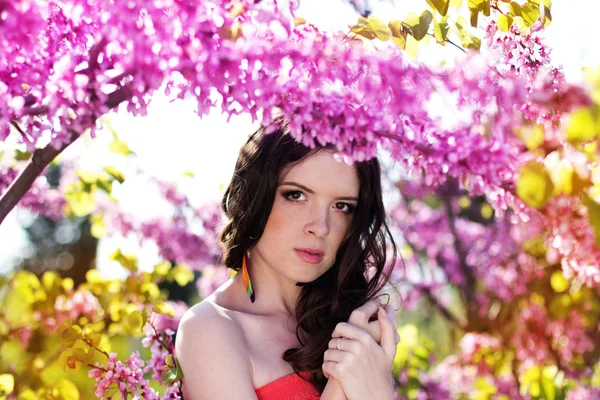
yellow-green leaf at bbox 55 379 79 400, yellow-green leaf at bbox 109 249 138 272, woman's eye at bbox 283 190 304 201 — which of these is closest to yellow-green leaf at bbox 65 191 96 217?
yellow-green leaf at bbox 109 249 138 272

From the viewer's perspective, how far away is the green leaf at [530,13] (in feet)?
5.74

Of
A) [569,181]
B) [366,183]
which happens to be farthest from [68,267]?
[569,181]

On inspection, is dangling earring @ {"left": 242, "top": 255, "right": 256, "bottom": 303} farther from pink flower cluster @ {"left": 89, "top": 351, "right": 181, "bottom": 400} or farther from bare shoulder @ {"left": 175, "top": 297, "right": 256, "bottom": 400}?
pink flower cluster @ {"left": 89, "top": 351, "right": 181, "bottom": 400}

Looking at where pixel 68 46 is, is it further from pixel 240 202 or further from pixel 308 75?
pixel 240 202

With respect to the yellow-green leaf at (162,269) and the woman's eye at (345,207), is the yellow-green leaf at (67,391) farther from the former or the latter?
the woman's eye at (345,207)

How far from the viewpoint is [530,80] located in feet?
5.57

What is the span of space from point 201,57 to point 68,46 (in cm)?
34

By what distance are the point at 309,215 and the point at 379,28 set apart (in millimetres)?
749

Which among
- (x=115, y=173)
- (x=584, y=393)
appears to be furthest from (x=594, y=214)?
(x=584, y=393)

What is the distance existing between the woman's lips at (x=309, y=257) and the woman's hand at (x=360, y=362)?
211mm

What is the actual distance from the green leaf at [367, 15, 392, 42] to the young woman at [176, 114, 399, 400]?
68 centimetres

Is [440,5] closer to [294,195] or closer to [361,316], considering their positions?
[294,195]

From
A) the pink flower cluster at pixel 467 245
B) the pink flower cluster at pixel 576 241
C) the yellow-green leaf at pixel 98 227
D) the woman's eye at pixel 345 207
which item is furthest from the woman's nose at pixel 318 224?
the pink flower cluster at pixel 467 245

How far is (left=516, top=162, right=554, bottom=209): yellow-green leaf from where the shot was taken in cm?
95
